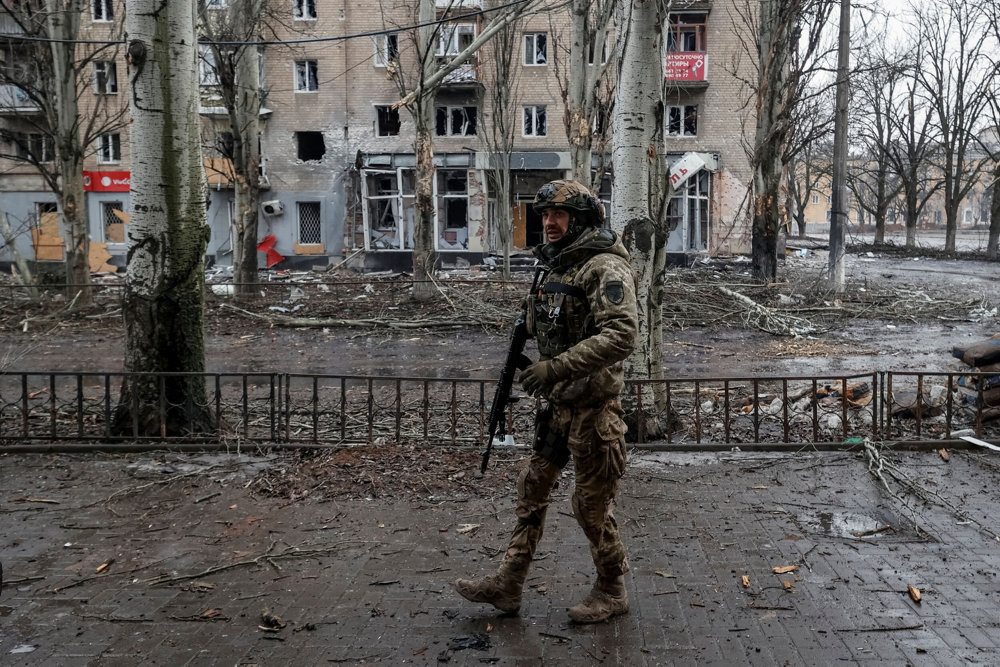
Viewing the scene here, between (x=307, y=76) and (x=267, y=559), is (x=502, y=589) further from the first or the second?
(x=307, y=76)

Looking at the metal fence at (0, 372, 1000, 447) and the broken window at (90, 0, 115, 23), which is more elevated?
the broken window at (90, 0, 115, 23)

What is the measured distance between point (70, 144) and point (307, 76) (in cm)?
1563

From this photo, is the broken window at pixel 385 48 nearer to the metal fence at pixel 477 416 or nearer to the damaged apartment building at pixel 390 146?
the damaged apartment building at pixel 390 146

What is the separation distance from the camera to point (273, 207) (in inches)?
1302

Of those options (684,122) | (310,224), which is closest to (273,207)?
(310,224)

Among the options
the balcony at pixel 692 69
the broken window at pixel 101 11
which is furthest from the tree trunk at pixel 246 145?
the balcony at pixel 692 69

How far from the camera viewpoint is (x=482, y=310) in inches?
656

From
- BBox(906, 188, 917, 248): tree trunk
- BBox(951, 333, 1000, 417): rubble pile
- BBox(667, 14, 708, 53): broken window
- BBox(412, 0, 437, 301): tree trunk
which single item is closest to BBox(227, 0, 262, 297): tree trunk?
BBox(412, 0, 437, 301): tree trunk

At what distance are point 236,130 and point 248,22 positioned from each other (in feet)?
8.45

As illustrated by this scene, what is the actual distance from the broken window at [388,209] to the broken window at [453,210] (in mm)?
1162

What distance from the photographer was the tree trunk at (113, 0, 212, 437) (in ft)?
22.9

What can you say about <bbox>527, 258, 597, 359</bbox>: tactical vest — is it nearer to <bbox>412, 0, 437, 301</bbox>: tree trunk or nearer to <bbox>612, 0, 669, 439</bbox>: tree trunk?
<bbox>612, 0, 669, 439</bbox>: tree trunk

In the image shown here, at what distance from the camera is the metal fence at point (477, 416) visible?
273 inches

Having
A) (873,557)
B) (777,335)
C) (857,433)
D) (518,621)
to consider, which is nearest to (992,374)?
(857,433)
